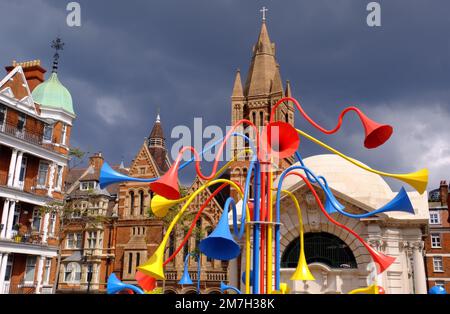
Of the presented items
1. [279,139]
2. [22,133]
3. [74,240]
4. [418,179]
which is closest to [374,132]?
[418,179]

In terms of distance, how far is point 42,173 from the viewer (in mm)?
32906

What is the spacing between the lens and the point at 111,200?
58438mm

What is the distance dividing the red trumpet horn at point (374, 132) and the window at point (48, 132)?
27100 mm

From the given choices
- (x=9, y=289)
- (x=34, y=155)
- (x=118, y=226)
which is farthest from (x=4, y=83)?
(x=118, y=226)

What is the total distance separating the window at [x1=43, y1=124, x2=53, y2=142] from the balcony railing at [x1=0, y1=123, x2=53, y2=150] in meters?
0.39

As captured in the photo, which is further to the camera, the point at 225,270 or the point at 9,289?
the point at 225,270

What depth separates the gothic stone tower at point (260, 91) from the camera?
60.7 metres

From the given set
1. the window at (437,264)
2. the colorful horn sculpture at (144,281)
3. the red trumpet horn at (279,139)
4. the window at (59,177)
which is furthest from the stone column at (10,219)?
the window at (437,264)

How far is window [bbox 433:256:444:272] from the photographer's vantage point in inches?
1941

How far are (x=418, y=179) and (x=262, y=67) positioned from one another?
2106 inches

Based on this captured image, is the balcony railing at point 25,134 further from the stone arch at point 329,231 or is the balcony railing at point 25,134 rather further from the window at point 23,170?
the stone arch at point 329,231

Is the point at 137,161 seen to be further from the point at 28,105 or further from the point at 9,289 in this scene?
the point at 9,289

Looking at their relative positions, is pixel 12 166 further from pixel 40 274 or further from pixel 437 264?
pixel 437 264
